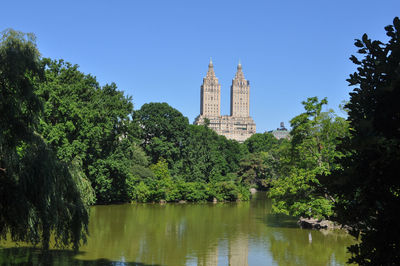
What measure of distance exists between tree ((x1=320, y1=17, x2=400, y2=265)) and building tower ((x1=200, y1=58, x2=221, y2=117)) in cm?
→ 14329

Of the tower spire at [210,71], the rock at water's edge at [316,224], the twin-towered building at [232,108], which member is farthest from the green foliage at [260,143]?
the tower spire at [210,71]

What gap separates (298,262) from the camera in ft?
53.0

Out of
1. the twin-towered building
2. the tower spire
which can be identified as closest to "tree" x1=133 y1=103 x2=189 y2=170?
the twin-towered building

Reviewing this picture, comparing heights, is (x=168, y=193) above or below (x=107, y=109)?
below

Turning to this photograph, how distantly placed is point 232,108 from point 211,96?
1023cm

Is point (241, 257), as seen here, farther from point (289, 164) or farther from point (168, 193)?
point (168, 193)

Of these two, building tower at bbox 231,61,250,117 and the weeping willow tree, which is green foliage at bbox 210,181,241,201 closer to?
the weeping willow tree

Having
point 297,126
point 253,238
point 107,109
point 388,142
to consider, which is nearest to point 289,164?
point 297,126

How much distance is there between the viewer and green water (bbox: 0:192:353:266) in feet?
49.4

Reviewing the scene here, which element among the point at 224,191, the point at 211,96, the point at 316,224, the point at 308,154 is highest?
the point at 211,96

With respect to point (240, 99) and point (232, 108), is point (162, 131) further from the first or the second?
point (240, 99)

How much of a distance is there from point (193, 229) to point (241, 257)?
6933 millimetres

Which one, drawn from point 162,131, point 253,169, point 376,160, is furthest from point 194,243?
point 253,169

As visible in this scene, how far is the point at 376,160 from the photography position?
13.7 feet
